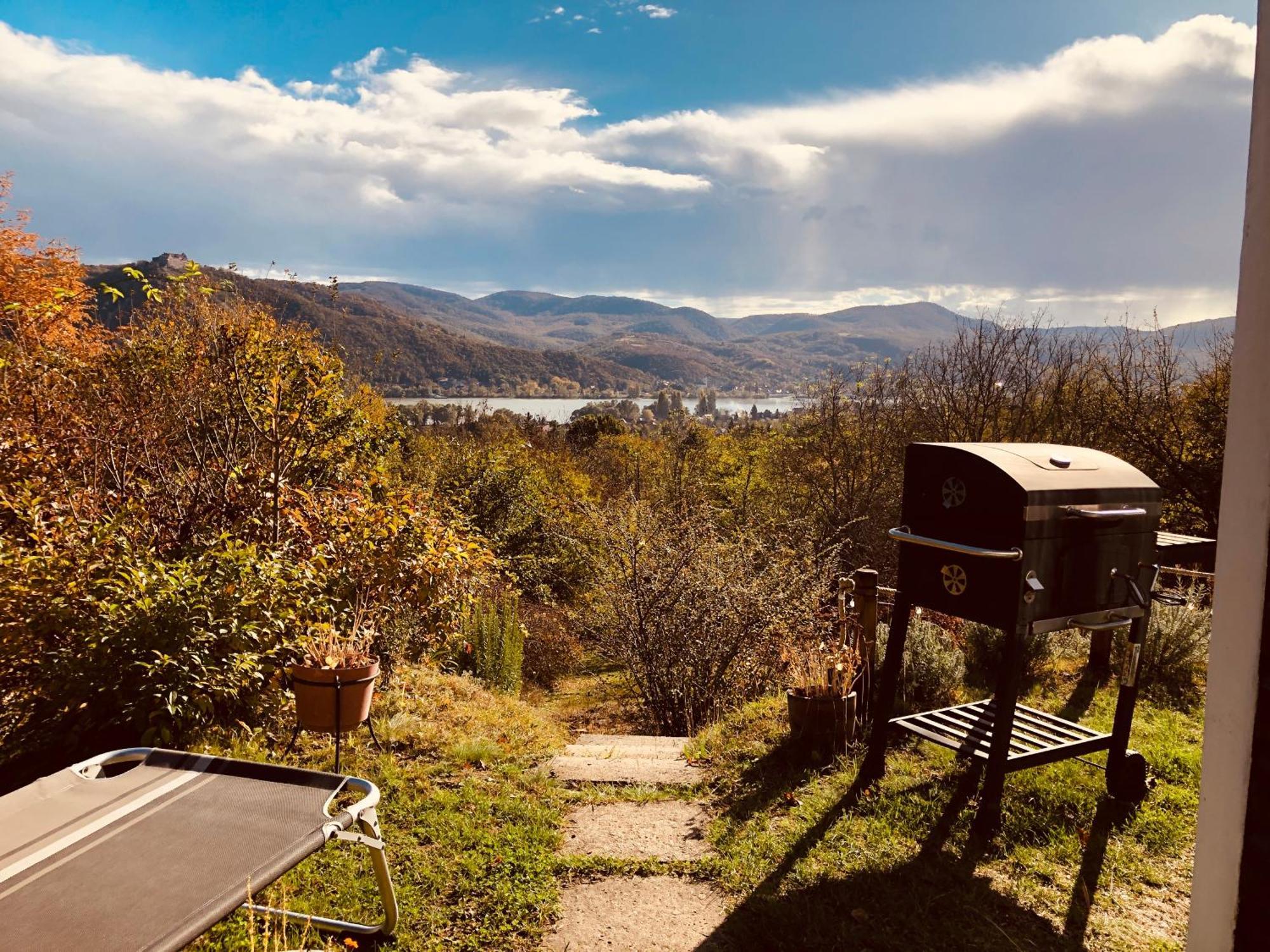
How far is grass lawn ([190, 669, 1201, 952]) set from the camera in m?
2.93

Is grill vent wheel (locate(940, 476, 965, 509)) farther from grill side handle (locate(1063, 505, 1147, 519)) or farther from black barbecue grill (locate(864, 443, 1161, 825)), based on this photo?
grill side handle (locate(1063, 505, 1147, 519))

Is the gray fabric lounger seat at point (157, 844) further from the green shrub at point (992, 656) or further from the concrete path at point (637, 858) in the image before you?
the green shrub at point (992, 656)

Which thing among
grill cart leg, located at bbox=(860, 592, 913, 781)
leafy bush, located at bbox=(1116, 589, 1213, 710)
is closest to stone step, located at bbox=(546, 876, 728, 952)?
grill cart leg, located at bbox=(860, 592, 913, 781)

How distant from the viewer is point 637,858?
139 inches

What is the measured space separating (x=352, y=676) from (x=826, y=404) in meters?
9.90

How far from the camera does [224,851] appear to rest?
2.46 m

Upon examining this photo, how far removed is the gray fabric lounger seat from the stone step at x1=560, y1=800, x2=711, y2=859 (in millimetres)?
1104

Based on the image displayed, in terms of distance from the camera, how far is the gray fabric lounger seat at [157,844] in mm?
2111

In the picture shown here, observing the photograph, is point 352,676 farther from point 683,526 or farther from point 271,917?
point 683,526

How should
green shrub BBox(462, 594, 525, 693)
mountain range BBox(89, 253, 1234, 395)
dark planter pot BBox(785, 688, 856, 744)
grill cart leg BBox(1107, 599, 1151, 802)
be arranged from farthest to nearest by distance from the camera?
1. mountain range BBox(89, 253, 1234, 395)
2. green shrub BBox(462, 594, 525, 693)
3. dark planter pot BBox(785, 688, 856, 744)
4. grill cart leg BBox(1107, 599, 1151, 802)

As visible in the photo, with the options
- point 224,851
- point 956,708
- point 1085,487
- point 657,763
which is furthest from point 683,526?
point 224,851

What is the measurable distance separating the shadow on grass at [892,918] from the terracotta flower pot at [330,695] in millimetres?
2162

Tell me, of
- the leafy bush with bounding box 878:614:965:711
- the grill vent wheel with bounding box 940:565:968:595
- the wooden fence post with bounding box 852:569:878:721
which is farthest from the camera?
the leafy bush with bounding box 878:614:965:711

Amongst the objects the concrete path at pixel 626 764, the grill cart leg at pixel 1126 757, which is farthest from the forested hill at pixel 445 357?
the grill cart leg at pixel 1126 757
